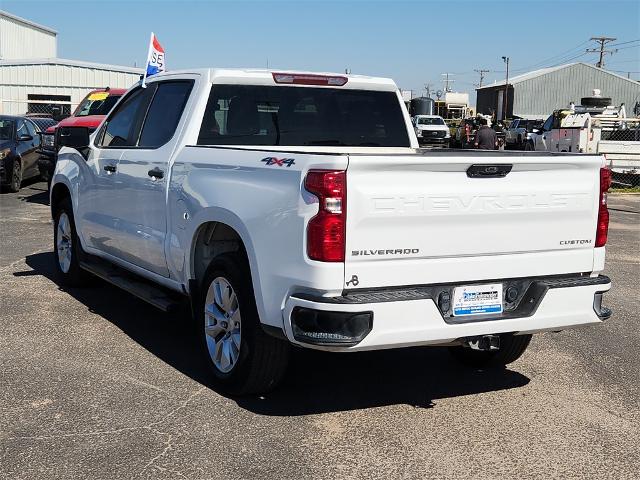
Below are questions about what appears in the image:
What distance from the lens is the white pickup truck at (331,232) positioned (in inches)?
162

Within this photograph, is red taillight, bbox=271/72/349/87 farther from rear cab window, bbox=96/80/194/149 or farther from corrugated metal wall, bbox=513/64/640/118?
corrugated metal wall, bbox=513/64/640/118

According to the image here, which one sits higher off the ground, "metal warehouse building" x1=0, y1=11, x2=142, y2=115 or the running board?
"metal warehouse building" x1=0, y1=11, x2=142, y2=115

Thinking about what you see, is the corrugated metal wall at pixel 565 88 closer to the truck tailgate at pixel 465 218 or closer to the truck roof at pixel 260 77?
the truck roof at pixel 260 77

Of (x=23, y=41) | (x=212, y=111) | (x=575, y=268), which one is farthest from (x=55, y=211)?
(x=23, y=41)

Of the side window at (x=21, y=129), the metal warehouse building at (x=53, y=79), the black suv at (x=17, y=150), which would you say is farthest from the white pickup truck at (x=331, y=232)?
the metal warehouse building at (x=53, y=79)

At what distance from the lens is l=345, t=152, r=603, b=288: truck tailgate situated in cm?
412

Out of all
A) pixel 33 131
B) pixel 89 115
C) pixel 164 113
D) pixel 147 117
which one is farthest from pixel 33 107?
pixel 164 113

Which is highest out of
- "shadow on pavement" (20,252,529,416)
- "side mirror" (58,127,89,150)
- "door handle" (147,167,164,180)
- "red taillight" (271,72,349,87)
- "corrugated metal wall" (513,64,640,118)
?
"corrugated metal wall" (513,64,640,118)

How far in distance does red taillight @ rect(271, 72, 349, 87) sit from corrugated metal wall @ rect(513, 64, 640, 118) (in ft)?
223

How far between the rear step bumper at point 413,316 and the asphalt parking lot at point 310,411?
1.85 feet

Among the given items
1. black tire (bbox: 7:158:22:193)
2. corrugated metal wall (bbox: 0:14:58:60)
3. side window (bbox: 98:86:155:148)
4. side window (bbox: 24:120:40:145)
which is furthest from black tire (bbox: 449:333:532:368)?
corrugated metal wall (bbox: 0:14:58:60)

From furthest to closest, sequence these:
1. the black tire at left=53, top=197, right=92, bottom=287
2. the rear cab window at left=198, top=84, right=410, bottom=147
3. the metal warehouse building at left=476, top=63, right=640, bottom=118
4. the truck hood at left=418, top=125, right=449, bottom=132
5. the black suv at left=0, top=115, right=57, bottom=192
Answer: the metal warehouse building at left=476, top=63, right=640, bottom=118 < the truck hood at left=418, top=125, right=449, bottom=132 < the black suv at left=0, top=115, right=57, bottom=192 < the black tire at left=53, top=197, right=92, bottom=287 < the rear cab window at left=198, top=84, right=410, bottom=147

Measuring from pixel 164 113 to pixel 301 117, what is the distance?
102cm

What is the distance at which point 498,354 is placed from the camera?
5688mm
